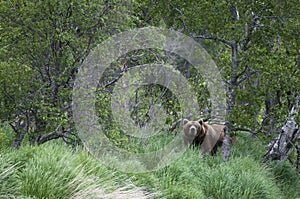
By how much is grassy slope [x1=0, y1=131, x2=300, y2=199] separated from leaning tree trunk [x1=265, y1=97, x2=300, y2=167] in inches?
25.9

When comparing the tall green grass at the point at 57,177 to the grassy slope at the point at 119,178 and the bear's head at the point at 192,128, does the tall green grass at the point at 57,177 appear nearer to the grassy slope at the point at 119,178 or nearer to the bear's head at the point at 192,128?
the grassy slope at the point at 119,178

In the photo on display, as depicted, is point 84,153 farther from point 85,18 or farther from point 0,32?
point 0,32

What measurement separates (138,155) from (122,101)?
1367 millimetres

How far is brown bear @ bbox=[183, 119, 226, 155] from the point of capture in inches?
418

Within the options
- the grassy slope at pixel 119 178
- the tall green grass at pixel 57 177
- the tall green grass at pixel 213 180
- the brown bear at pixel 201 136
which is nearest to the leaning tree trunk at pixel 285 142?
the grassy slope at pixel 119 178

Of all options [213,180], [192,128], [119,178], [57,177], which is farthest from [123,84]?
[57,177]

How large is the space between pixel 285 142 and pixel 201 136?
1943 mm

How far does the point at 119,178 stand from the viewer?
6801 mm

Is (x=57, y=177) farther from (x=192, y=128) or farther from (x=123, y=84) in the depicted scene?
(x=192, y=128)

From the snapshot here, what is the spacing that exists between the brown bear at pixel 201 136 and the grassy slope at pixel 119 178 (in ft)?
3.14

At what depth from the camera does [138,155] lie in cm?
851

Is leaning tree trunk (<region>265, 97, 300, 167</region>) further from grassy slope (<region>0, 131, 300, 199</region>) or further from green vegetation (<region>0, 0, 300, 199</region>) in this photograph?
grassy slope (<region>0, 131, 300, 199</region>)

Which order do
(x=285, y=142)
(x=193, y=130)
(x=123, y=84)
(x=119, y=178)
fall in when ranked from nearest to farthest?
(x=119, y=178) → (x=123, y=84) → (x=285, y=142) → (x=193, y=130)

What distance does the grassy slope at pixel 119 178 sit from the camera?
5.74 metres
